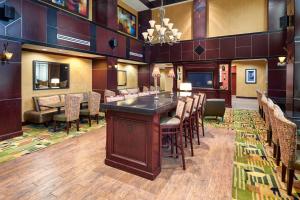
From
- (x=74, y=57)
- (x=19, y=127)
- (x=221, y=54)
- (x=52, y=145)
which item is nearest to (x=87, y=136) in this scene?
(x=52, y=145)

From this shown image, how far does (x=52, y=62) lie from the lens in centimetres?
642

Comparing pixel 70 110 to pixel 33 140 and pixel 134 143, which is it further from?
pixel 134 143

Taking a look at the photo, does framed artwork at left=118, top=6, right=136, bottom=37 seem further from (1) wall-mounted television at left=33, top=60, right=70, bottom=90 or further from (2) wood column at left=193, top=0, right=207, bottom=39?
(1) wall-mounted television at left=33, top=60, right=70, bottom=90

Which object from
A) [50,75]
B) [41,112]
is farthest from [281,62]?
[41,112]

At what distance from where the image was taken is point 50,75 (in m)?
6.39

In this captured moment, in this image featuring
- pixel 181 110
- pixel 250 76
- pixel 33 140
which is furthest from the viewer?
pixel 250 76

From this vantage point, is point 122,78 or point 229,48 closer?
point 229,48

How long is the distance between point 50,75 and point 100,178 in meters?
4.97

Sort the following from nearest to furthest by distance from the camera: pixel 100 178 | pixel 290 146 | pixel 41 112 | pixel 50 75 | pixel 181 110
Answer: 1. pixel 290 146
2. pixel 100 178
3. pixel 181 110
4. pixel 41 112
5. pixel 50 75

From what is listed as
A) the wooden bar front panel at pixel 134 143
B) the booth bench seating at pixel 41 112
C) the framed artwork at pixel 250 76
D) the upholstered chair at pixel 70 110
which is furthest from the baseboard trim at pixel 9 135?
the framed artwork at pixel 250 76

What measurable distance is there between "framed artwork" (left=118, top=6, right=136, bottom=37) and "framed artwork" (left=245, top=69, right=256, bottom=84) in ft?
27.7

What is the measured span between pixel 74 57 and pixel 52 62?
1.03 meters

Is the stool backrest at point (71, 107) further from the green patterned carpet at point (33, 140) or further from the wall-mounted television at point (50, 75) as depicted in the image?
the wall-mounted television at point (50, 75)

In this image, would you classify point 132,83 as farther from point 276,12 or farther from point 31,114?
point 276,12
